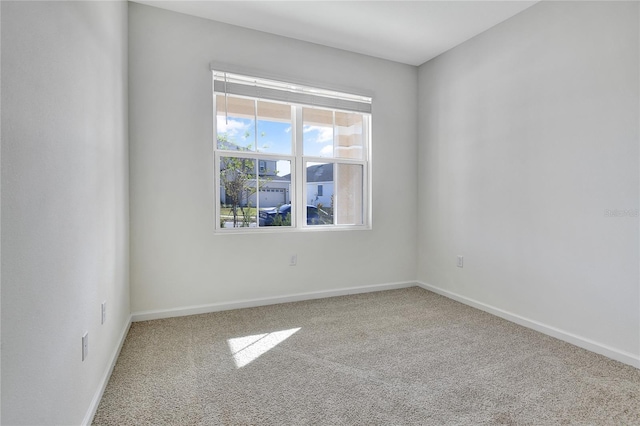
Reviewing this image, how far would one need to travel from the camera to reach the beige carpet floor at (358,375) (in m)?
1.61

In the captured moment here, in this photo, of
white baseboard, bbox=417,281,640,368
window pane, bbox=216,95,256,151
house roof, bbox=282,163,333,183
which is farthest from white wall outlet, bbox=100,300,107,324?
white baseboard, bbox=417,281,640,368

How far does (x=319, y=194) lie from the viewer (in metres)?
3.58

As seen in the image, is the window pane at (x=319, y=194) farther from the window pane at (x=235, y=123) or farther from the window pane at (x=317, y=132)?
the window pane at (x=235, y=123)

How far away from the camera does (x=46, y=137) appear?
109 centimetres

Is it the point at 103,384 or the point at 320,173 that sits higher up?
the point at 320,173

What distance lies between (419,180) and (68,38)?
3.50m

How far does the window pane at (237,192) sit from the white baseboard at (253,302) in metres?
0.76

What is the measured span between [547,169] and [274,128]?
8.06 feet

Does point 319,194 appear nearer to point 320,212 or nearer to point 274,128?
point 320,212

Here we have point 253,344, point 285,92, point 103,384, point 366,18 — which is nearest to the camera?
point 103,384

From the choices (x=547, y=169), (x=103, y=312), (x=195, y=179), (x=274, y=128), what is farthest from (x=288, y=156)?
(x=547, y=169)

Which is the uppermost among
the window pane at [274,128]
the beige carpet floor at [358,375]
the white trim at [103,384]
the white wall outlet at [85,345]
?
the window pane at [274,128]

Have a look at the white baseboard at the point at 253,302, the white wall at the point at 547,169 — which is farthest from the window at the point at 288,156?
the white wall at the point at 547,169

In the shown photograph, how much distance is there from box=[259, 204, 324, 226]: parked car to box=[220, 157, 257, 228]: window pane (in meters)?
0.09
